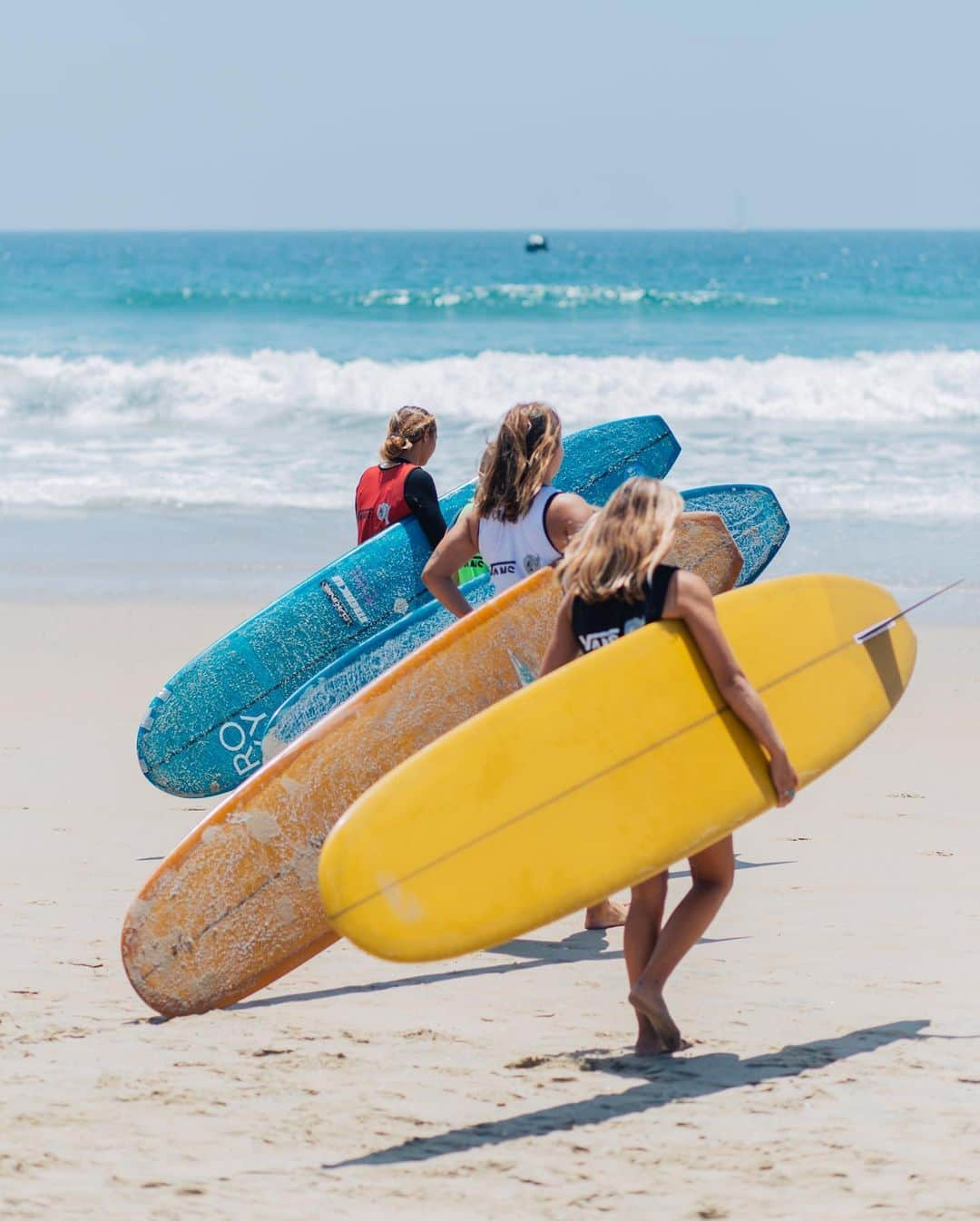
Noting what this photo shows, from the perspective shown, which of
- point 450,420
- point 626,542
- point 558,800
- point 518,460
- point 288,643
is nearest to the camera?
point 626,542

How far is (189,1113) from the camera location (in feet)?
10.6

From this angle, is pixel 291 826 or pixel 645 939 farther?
pixel 291 826

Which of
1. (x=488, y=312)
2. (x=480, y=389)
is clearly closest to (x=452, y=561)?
(x=480, y=389)

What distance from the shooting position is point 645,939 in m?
3.58

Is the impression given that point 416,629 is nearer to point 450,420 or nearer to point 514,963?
point 514,963

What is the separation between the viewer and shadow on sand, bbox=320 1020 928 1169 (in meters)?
3.11

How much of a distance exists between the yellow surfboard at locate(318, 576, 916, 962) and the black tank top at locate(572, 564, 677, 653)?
36mm

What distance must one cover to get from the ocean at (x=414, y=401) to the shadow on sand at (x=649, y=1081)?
5459 millimetres

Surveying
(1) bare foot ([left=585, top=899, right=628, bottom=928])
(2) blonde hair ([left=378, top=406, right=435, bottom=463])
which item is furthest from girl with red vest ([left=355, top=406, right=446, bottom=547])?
(1) bare foot ([left=585, top=899, right=628, bottom=928])

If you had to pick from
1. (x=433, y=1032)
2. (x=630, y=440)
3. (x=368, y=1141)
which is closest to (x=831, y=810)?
(x=630, y=440)

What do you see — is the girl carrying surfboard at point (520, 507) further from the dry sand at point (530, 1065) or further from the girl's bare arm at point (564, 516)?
the dry sand at point (530, 1065)

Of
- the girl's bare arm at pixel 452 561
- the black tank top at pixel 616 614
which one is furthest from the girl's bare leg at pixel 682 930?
the girl's bare arm at pixel 452 561

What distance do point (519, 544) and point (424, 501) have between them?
1284 mm

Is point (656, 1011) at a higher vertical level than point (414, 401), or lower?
lower
